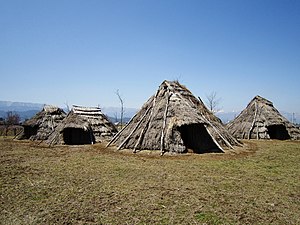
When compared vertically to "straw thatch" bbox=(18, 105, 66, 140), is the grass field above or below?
below

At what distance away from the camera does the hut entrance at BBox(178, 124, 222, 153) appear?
15398 millimetres

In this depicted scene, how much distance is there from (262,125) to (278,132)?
2273mm

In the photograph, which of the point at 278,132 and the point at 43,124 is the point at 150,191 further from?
the point at 278,132

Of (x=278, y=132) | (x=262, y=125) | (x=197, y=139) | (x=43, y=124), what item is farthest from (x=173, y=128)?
(x=278, y=132)

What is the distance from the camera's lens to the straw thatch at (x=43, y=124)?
75.0 ft

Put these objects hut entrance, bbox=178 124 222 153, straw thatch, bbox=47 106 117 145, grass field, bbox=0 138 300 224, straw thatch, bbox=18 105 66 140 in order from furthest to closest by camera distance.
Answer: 1. straw thatch, bbox=18 105 66 140
2. straw thatch, bbox=47 106 117 145
3. hut entrance, bbox=178 124 222 153
4. grass field, bbox=0 138 300 224

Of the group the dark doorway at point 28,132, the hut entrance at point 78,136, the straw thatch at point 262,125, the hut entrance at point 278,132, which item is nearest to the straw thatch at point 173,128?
the hut entrance at point 78,136

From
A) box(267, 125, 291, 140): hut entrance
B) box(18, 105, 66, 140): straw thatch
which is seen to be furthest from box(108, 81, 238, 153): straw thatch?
box(267, 125, 291, 140): hut entrance

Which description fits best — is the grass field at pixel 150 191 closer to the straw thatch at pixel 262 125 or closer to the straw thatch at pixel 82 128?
the straw thatch at pixel 82 128

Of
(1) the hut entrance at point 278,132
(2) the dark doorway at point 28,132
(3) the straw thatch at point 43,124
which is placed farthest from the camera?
(1) the hut entrance at point 278,132

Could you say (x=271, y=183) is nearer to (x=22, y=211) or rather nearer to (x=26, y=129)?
(x=22, y=211)

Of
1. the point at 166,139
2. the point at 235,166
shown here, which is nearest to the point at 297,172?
the point at 235,166

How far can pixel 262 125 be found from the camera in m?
24.0

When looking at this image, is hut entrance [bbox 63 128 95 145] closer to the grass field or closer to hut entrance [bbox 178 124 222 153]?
the grass field
